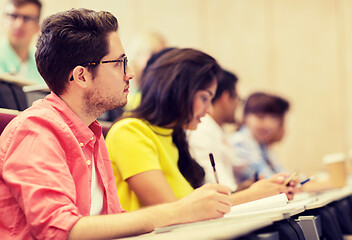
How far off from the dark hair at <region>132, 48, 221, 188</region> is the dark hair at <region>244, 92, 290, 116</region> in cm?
193

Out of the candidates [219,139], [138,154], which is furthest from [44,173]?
[219,139]

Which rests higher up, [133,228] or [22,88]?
[22,88]

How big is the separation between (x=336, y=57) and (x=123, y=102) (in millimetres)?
4451

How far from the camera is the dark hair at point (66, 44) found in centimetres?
116

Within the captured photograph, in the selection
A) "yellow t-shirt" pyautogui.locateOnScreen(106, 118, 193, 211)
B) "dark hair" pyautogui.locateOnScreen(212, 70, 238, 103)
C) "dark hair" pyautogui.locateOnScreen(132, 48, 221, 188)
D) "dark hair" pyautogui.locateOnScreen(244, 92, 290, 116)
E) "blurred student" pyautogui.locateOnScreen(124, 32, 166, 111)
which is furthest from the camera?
"dark hair" pyautogui.locateOnScreen(244, 92, 290, 116)

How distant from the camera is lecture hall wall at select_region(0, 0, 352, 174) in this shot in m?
5.28

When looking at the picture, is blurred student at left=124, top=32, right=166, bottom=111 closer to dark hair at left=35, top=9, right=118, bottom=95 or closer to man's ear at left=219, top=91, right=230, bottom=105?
man's ear at left=219, top=91, right=230, bottom=105

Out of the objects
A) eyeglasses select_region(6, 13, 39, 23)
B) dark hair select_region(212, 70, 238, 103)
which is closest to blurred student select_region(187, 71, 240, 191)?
dark hair select_region(212, 70, 238, 103)

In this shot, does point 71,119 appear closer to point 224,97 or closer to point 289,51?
point 224,97

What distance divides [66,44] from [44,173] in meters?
0.34

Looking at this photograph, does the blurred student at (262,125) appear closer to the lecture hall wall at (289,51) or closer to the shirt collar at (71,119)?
the lecture hall wall at (289,51)

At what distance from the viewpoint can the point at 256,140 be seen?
368cm

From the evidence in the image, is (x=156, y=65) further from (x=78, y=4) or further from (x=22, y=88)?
(x=78, y=4)

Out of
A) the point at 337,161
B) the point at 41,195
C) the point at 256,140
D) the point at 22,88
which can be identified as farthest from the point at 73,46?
the point at 256,140
